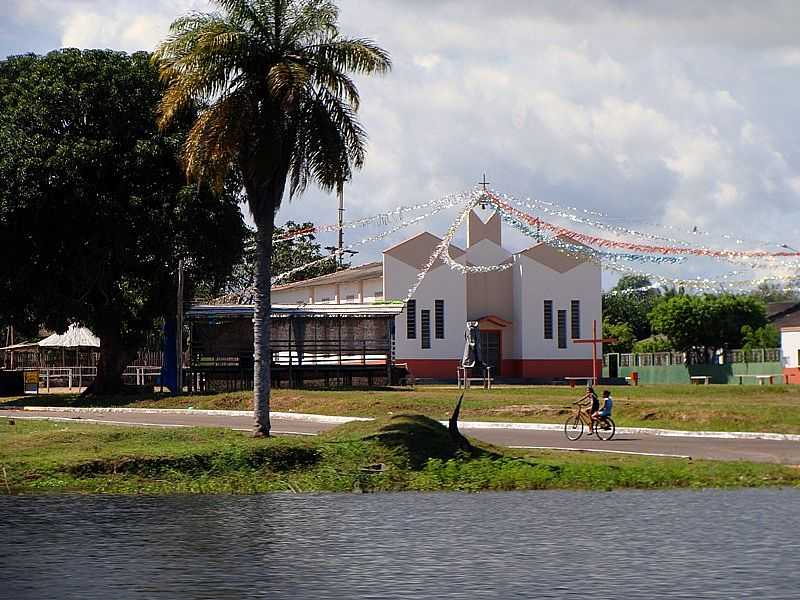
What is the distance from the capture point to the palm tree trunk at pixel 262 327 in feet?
99.0

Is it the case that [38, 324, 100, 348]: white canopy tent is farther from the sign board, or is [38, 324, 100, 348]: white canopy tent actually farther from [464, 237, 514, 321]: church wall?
[464, 237, 514, 321]: church wall

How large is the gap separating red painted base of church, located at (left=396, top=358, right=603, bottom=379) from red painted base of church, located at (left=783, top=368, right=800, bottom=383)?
Result: 36.4ft

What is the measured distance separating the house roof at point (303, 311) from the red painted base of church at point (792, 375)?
2793 centimetres

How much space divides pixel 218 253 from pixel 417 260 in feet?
75.0

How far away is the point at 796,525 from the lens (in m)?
17.7

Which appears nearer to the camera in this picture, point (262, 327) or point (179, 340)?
point (262, 327)

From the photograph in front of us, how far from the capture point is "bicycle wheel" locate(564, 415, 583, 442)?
32.6 metres

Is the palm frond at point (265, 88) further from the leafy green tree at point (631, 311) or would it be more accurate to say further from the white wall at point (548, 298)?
the leafy green tree at point (631, 311)

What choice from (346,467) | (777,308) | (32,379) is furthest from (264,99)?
(777,308)

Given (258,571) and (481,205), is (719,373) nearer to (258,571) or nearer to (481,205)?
(481,205)

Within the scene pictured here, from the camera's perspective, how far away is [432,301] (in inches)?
2874

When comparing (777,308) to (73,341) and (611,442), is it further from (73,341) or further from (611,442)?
(611,442)

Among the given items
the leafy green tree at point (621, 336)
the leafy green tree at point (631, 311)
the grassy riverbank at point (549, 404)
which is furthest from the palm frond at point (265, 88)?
the leafy green tree at point (631, 311)

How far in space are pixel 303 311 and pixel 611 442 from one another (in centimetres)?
2714
